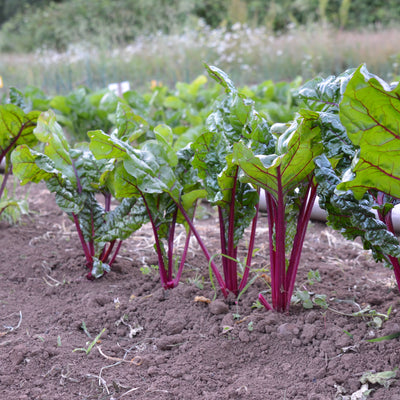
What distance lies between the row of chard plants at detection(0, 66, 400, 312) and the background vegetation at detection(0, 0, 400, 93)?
1857mm

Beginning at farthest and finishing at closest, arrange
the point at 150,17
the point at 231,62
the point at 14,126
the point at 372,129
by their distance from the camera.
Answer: the point at 150,17 < the point at 231,62 < the point at 14,126 < the point at 372,129

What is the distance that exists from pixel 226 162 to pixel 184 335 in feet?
1.94

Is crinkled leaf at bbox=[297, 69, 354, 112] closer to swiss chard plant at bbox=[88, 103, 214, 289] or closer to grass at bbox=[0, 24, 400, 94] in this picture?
swiss chard plant at bbox=[88, 103, 214, 289]

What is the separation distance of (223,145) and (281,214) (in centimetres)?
32

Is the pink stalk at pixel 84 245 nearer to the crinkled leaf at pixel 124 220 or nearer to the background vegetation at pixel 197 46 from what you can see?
the crinkled leaf at pixel 124 220

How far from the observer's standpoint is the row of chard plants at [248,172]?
1.17 m

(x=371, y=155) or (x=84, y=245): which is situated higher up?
(x=371, y=155)

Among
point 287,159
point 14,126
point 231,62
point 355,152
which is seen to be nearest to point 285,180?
point 287,159

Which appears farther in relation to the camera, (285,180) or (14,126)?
A: (14,126)

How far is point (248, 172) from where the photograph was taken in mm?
1350

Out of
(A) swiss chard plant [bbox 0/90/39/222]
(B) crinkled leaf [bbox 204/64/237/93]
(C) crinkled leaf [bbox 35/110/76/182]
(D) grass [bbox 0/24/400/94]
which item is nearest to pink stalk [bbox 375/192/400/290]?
(B) crinkled leaf [bbox 204/64/237/93]

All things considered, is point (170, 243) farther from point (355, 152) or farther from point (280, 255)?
point (355, 152)

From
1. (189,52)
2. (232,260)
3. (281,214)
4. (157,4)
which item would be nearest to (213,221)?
(232,260)

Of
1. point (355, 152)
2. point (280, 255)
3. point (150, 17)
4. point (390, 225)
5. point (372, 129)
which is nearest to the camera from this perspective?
point (372, 129)
